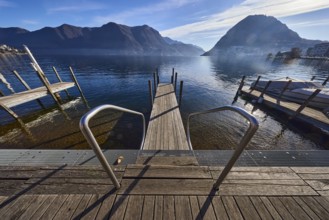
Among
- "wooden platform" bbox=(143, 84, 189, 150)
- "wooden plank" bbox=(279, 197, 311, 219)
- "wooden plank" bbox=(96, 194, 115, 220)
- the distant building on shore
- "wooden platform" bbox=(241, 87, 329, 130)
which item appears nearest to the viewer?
"wooden plank" bbox=(96, 194, 115, 220)

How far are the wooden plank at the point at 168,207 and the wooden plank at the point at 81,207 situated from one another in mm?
1338

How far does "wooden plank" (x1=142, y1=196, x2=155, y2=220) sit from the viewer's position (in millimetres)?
2187

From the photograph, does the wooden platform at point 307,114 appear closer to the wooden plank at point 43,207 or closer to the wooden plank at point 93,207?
the wooden plank at point 93,207

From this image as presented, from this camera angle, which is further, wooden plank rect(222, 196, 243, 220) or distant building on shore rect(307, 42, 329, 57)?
distant building on shore rect(307, 42, 329, 57)

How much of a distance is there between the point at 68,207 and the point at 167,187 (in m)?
1.75

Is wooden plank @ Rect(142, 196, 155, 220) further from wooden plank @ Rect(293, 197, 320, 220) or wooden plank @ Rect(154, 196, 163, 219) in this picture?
wooden plank @ Rect(293, 197, 320, 220)

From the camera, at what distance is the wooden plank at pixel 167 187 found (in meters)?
2.54

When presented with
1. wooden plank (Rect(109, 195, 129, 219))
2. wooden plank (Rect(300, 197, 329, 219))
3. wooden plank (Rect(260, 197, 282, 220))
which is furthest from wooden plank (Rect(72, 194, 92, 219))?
wooden plank (Rect(300, 197, 329, 219))

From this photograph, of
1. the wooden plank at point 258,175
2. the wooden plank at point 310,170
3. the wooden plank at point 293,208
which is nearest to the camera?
the wooden plank at point 293,208

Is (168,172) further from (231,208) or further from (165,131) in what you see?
(165,131)

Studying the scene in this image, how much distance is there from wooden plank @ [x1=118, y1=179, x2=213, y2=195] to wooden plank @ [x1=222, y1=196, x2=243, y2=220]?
32 centimetres

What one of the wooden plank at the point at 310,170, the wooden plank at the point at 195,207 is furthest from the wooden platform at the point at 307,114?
the wooden plank at the point at 195,207

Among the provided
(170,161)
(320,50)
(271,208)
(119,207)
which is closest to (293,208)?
(271,208)

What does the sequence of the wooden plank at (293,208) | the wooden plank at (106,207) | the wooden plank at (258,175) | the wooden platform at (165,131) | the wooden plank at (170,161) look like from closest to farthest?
the wooden plank at (106,207), the wooden plank at (293,208), the wooden plank at (258,175), the wooden plank at (170,161), the wooden platform at (165,131)
